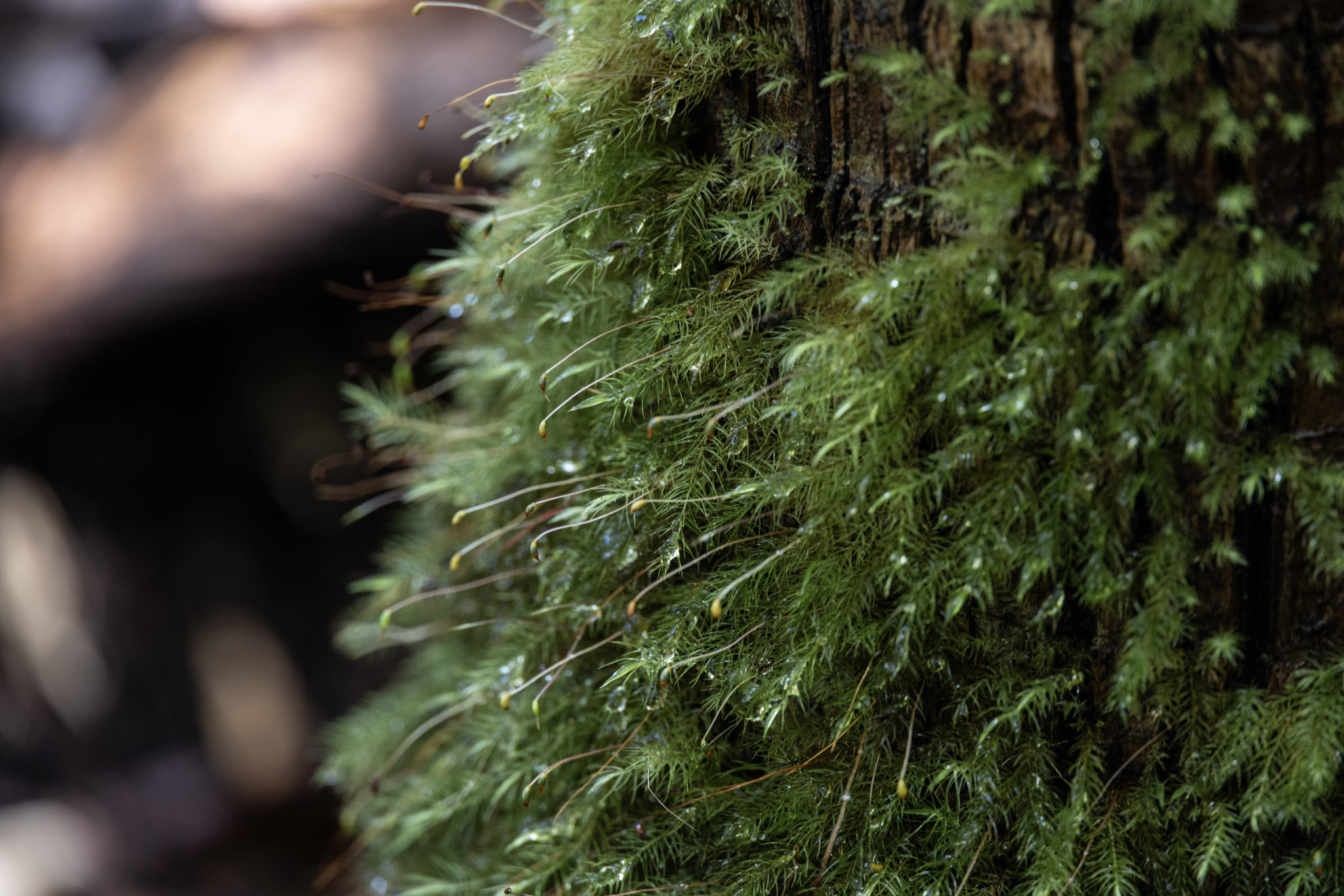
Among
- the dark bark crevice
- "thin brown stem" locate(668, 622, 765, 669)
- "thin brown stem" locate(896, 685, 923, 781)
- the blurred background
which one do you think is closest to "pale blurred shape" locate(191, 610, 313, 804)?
the blurred background

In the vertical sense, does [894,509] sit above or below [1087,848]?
above

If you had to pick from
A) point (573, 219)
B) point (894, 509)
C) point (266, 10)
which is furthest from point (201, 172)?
point (894, 509)

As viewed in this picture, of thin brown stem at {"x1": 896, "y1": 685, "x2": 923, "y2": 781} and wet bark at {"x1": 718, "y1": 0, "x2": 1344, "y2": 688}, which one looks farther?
thin brown stem at {"x1": 896, "y1": 685, "x2": 923, "y2": 781}

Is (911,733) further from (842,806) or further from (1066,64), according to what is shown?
(1066,64)

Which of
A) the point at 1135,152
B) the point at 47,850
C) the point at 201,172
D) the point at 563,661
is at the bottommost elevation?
the point at 47,850

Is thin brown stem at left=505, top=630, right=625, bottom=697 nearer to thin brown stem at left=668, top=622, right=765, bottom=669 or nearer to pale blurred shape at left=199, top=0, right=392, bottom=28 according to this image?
thin brown stem at left=668, top=622, right=765, bottom=669

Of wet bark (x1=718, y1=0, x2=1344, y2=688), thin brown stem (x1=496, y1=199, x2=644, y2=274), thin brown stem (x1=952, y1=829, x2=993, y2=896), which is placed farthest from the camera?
thin brown stem (x1=496, y1=199, x2=644, y2=274)

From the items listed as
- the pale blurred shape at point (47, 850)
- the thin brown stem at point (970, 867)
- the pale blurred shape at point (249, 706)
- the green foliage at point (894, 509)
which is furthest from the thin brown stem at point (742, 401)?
the pale blurred shape at point (47, 850)
